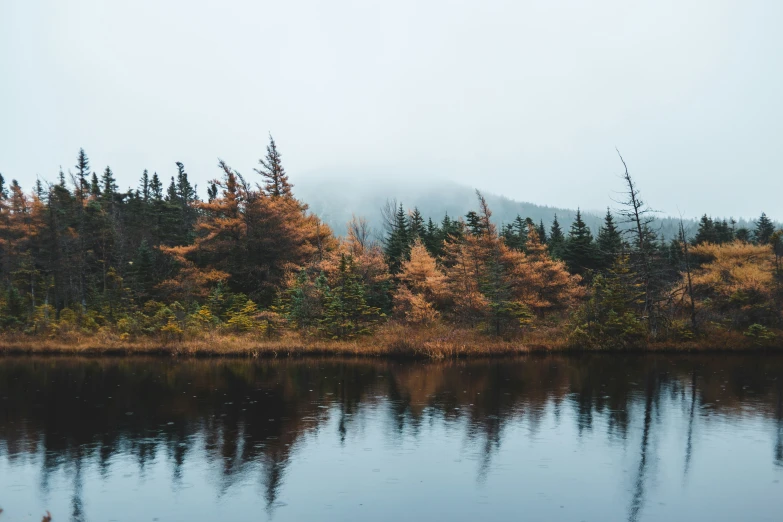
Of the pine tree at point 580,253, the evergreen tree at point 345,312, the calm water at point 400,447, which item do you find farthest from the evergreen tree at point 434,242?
the calm water at point 400,447

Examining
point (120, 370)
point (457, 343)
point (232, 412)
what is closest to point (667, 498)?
point (232, 412)

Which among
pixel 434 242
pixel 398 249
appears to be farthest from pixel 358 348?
pixel 434 242

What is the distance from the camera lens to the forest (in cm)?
3023

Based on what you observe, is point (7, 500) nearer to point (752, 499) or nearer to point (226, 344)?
point (752, 499)

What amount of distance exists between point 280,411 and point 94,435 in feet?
18.1

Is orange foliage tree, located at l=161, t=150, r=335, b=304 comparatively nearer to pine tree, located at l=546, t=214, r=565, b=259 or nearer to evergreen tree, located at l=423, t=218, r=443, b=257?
evergreen tree, located at l=423, t=218, r=443, b=257

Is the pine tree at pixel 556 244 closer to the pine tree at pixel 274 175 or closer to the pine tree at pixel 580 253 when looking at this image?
the pine tree at pixel 580 253

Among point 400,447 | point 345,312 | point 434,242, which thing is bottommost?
point 400,447

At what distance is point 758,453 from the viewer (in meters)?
12.1

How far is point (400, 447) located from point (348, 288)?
19985 millimetres

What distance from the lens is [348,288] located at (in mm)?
32688

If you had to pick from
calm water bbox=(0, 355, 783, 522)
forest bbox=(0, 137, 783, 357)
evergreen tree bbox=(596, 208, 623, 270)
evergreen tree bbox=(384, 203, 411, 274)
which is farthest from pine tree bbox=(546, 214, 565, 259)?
→ calm water bbox=(0, 355, 783, 522)

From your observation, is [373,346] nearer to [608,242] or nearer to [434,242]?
[434,242]

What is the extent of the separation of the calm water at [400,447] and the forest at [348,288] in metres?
7.82
